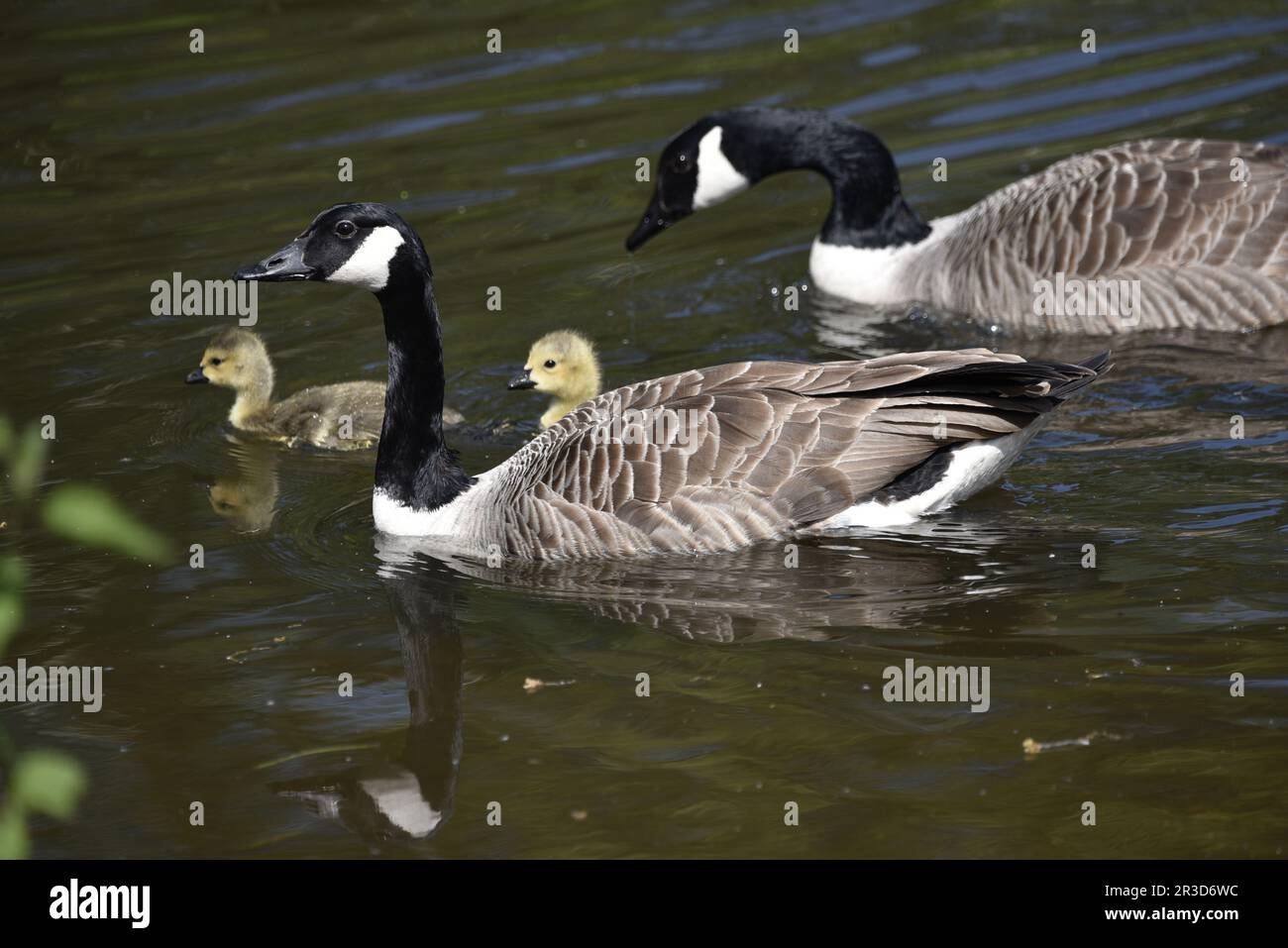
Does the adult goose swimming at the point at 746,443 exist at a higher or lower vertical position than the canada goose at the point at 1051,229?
lower

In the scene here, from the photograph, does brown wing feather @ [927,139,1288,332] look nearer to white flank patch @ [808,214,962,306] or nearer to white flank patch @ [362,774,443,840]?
white flank patch @ [808,214,962,306]

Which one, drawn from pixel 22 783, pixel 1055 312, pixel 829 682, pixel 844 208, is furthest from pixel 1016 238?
pixel 22 783

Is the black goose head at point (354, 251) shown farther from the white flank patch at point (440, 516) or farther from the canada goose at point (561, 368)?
the canada goose at point (561, 368)

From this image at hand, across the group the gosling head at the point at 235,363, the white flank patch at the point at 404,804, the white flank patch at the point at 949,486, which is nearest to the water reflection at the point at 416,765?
the white flank patch at the point at 404,804

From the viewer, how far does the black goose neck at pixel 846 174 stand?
11.7m

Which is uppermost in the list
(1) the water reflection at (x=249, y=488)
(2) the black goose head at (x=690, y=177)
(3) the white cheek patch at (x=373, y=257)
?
(2) the black goose head at (x=690, y=177)

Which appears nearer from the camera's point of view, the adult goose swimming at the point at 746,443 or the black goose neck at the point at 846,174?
the adult goose swimming at the point at 746,443

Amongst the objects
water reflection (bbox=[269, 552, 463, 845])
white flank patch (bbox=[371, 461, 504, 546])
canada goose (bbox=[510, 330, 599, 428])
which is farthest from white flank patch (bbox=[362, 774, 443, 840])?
canada goose (bbox=[510, 330, 599, 428])

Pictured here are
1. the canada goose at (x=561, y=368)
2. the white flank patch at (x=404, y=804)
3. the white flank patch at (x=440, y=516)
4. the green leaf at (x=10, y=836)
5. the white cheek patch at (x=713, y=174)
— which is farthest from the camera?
the white cheek patch at (x=713, y=174)

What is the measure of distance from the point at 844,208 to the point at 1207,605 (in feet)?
18.4

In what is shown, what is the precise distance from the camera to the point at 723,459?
7523 mm

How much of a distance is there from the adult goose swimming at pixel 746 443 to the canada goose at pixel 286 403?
68.4 inches

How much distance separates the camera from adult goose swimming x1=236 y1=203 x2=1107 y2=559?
7523 millimetres

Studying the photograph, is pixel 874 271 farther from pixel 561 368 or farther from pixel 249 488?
pixel 249 488
